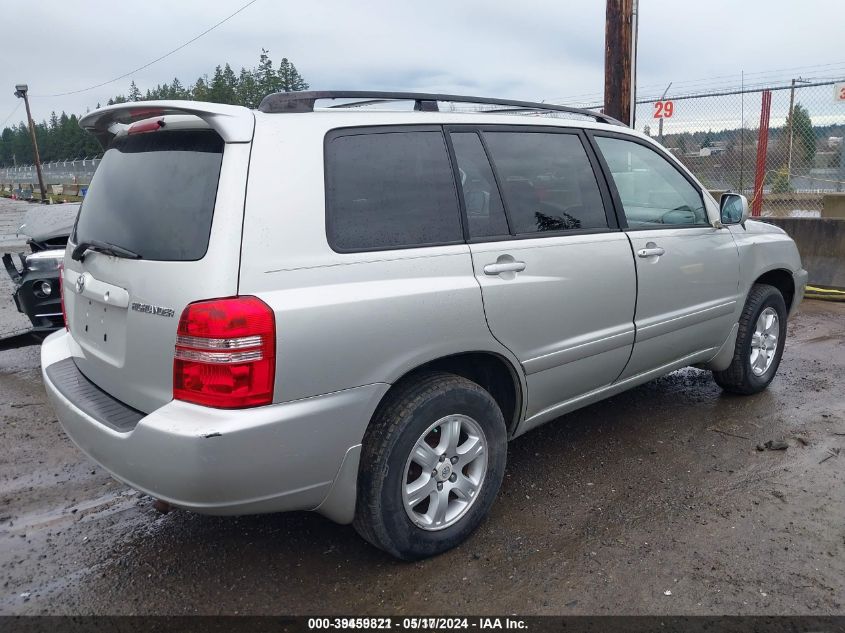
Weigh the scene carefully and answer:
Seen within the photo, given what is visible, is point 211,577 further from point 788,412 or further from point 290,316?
point 788,412

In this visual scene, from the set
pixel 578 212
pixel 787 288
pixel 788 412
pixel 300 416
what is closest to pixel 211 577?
pixel 300 416

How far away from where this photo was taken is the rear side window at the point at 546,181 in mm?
3217

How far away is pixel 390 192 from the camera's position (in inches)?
109

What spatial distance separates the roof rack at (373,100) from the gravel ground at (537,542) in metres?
1.84

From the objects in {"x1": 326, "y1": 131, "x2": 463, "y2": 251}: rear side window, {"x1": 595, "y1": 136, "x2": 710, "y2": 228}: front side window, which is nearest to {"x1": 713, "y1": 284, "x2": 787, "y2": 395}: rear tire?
{"x1": 595, "y1": 136, "x2": 710, "y2": 228}: front side window

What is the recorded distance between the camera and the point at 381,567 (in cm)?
287

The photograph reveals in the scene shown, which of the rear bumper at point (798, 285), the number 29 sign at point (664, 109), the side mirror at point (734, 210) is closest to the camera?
the side mirror at point (734, 210)

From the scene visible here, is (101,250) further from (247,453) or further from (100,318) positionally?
(247,453)

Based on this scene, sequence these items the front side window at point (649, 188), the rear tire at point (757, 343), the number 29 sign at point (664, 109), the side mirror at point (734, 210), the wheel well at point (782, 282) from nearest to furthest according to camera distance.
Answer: the front side window at point (649, 188)
the side mirror at point (734, 210)
the rear tire at point (757, 343)
the wheel well at point (782, 282)
the number 29 sign at point (664, 109)

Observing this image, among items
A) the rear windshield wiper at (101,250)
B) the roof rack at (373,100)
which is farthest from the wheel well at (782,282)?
the rear windshield wiper at (101,250)

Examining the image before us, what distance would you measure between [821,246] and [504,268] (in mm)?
6750

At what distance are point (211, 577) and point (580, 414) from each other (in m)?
2.59

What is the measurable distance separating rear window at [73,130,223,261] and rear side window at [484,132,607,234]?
133cm

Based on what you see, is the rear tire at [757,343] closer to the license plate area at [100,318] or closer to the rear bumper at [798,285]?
the rear bumper at [798,285]
